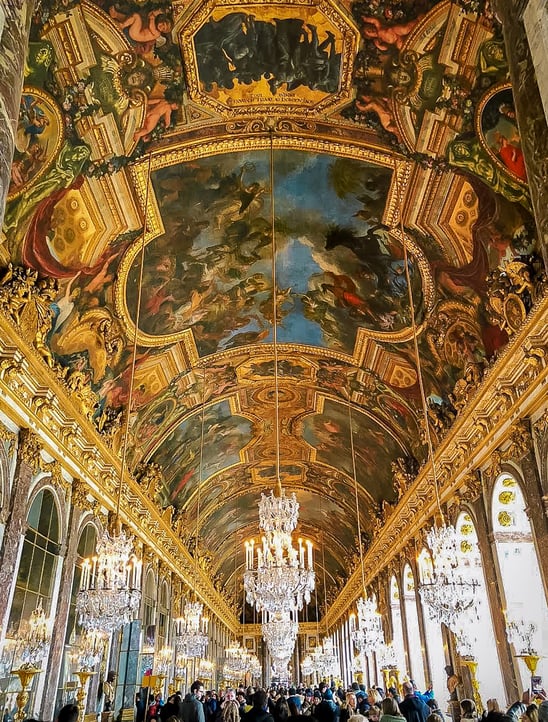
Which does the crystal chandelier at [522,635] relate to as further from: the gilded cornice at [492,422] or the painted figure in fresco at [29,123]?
the painted figure in fresco at [29,123]

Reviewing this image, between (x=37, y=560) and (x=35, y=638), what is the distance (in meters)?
1.22

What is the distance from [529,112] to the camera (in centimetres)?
→ 368

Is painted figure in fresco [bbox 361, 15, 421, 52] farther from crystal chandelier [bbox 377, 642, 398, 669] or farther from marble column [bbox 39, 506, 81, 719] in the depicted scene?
crystal chandelier [bbox 377, 642, 398, 669]

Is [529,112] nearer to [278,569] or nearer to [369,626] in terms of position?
[278,569]

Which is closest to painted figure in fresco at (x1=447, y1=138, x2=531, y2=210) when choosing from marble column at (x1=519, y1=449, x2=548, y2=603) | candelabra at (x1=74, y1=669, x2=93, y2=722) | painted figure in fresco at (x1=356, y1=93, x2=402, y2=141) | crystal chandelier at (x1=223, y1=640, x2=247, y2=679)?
painted figure in fresco at (x1=356, y1=93, x2=402, y2=141)

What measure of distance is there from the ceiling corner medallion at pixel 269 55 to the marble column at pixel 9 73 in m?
4.41

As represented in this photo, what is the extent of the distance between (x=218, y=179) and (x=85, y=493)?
23.1 feet

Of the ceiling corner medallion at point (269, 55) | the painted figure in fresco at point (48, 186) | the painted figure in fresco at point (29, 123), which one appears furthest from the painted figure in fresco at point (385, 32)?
the painted figure in fresco at point (29, 123)

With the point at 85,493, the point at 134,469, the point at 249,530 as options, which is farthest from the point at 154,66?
the point at 249,530

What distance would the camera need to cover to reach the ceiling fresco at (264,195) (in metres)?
7.61

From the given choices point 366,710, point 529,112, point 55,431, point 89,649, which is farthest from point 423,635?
point 529,112

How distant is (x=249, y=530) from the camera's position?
33969mm

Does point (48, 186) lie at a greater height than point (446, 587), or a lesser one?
greater

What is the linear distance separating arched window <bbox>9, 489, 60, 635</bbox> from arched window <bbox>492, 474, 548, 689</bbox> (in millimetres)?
7881
